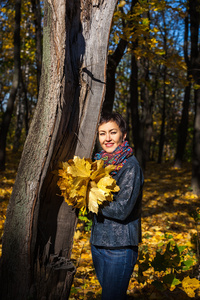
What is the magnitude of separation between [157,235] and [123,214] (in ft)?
11.0

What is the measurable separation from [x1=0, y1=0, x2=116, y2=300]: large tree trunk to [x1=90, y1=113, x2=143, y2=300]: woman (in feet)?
0.70

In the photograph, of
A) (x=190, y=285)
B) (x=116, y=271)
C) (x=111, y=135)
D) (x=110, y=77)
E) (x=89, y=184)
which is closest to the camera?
(x=89, y=184)

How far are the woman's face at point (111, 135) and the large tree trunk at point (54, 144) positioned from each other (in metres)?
0.10

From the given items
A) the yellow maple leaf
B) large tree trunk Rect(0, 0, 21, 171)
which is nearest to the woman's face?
the yellow maple leaf

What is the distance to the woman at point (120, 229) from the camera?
1710 mm

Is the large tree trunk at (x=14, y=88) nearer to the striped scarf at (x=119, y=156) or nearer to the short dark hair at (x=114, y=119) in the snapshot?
the short dark hair at (x=114, y=119)

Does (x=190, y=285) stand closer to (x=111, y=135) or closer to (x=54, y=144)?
(x=111, y=135)

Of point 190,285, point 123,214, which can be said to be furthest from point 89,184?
point 190,285

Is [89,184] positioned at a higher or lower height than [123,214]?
higher

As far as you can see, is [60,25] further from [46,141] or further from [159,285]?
[159,285]

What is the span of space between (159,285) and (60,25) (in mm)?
1998

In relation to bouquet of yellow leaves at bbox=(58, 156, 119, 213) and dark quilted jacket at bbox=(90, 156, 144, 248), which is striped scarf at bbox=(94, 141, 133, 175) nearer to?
dark quilted jacket at bbox=(90, 156, 144, 248)

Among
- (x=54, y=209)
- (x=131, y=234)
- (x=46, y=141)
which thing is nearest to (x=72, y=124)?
(x=46, y=141)

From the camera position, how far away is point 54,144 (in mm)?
1670
